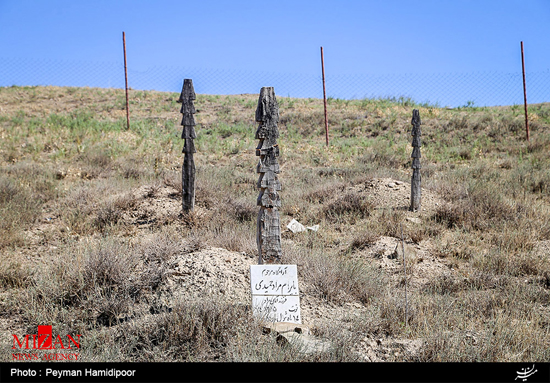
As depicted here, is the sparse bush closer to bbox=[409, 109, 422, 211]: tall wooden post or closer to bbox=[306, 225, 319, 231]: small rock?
bbox=[306, 225, 319, 231]: small rock

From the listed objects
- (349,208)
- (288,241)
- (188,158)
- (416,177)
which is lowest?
(288,241)

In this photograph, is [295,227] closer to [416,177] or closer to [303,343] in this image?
[416,177]

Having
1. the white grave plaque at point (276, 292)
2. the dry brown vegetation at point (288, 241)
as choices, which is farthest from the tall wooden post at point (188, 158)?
the white grave plaque at point (276, 292)

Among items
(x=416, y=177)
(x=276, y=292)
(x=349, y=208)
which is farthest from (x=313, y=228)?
(x=276, y=292)

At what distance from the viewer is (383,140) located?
55.0 ft

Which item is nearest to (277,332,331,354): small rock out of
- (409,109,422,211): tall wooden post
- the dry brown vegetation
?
the dry brown vegetation

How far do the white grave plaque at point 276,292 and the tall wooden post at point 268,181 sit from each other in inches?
29.5

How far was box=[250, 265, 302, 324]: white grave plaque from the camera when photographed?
3893 millimetres

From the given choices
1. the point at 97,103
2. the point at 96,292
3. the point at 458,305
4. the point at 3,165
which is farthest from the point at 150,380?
the point at 97,103

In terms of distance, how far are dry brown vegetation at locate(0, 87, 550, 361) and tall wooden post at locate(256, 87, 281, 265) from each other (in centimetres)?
54

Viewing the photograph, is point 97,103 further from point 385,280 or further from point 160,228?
point 385,280

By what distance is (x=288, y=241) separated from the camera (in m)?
7.39

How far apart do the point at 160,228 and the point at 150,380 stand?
18.6ft

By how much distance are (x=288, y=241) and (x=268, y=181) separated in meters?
2.87
